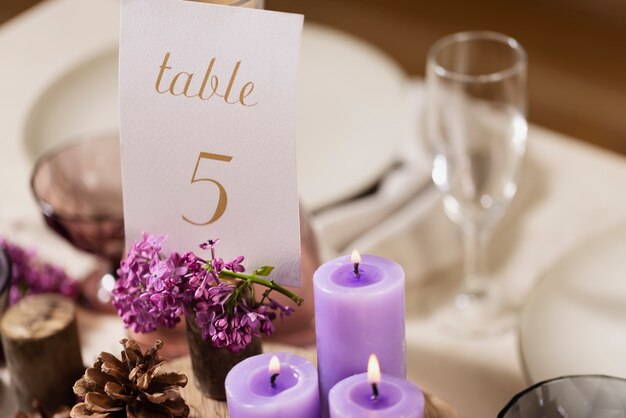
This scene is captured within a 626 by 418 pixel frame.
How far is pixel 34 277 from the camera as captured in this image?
0.82 meters

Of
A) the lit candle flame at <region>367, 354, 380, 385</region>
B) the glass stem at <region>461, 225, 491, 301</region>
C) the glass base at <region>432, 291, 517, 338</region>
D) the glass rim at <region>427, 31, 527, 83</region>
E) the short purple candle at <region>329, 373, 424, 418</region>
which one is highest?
the glass rim at <region>427, 31, 527, 83</region>

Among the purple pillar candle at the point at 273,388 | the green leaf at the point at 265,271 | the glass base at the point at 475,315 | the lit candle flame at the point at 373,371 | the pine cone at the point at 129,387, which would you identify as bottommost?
the glass base at the point at 475,315

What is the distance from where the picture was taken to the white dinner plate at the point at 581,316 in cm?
70

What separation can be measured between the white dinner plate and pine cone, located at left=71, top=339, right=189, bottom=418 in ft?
0.94

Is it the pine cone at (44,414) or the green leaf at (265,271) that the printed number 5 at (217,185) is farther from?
the pine cone at (44,414)

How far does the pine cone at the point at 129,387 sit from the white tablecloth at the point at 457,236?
0.82 feet

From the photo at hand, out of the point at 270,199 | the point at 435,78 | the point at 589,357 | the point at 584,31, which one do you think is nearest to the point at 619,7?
the point at 584,31

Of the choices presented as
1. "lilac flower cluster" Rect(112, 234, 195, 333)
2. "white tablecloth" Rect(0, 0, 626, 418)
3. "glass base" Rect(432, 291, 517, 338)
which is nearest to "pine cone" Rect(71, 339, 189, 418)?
"lilac flower cluster" Rect(112, 234, 195, 333)

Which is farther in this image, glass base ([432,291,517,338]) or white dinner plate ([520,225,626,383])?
glass base ([432,291,517,338])

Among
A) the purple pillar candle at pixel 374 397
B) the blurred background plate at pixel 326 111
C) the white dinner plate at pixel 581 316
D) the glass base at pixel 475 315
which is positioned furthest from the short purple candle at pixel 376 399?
the blurred background plate at pixel 326 111

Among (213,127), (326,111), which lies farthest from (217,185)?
(326,111)

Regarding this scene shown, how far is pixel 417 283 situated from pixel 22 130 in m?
0.50

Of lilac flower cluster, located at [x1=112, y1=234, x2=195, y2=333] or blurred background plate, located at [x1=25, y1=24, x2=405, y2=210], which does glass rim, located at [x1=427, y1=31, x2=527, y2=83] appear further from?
lilac flower cluster, located at [x1=112, y1=234, x2=195, y2=333]

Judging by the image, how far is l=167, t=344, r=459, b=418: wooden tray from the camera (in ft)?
1.76
